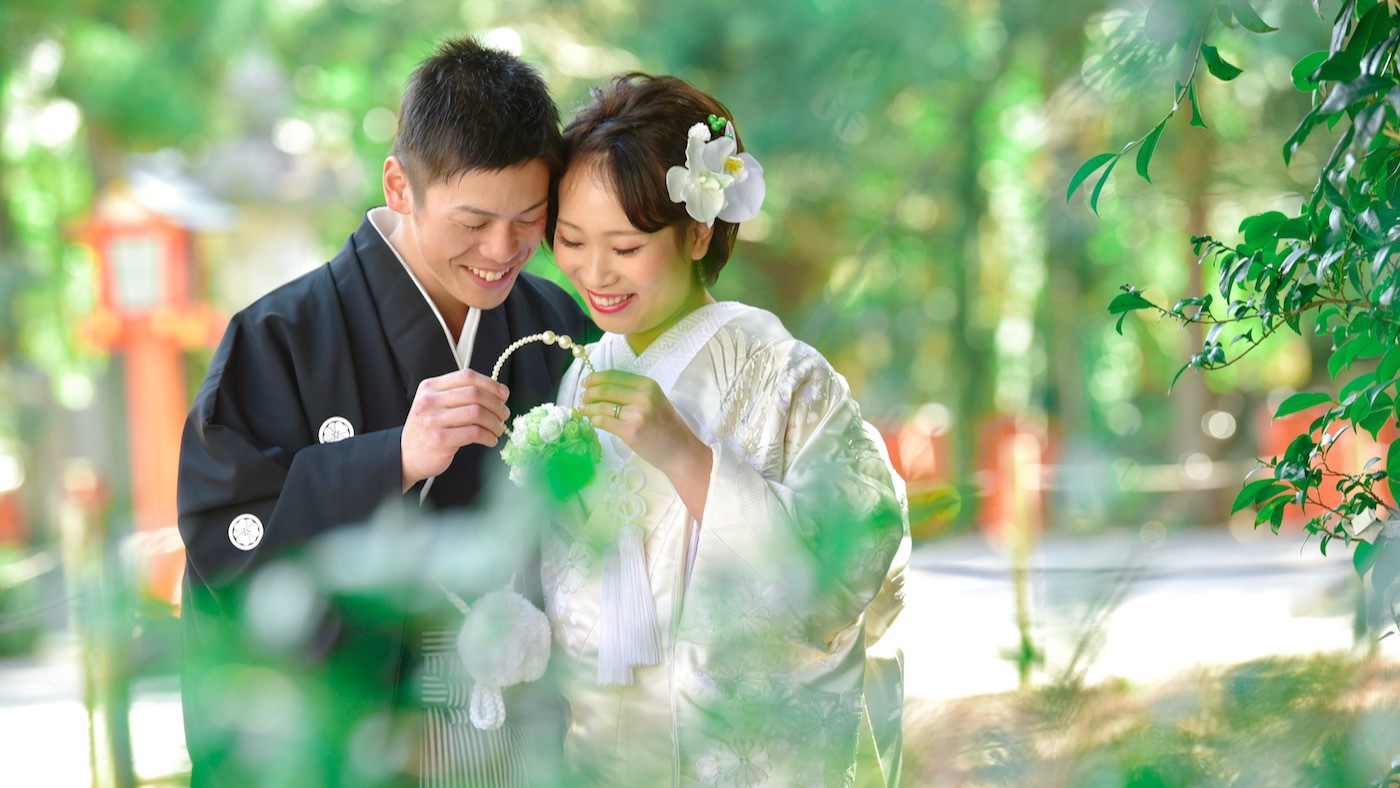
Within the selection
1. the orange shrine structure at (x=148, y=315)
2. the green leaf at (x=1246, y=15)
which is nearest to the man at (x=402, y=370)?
the green leaf at (x=1246, y=15)

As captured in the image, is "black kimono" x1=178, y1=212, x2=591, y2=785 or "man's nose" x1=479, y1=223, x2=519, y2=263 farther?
"man's nose" x1=479, y1=223, x2=519, y2=263

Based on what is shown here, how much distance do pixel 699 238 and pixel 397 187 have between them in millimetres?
535

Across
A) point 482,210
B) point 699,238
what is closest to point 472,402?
point 482,210

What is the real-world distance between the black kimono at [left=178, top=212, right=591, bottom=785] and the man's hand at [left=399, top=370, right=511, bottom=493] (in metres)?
→ 0.08

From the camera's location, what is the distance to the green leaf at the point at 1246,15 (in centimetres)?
122

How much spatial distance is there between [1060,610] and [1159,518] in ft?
0.77

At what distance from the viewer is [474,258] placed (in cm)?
212

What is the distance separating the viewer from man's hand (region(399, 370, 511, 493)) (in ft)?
6.07

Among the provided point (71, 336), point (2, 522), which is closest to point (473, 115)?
point (2, 522)

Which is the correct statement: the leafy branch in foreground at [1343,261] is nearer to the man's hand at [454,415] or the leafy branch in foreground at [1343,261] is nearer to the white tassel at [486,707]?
the man's hand at [454,415]

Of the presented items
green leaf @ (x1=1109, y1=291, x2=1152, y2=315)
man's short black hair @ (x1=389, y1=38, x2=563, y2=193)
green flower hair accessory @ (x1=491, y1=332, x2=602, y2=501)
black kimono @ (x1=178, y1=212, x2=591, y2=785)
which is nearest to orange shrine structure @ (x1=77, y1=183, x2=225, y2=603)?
black kimono @ (x1=178, y1=212, x2=591, y2=785)

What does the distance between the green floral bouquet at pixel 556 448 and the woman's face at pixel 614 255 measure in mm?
294

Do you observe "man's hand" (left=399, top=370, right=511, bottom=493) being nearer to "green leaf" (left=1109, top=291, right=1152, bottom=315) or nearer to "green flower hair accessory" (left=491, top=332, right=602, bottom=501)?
"green flower hair accessory" (left=491, top=332, right=602, bottom=501)

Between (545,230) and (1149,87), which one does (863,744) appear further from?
(1149,87)
